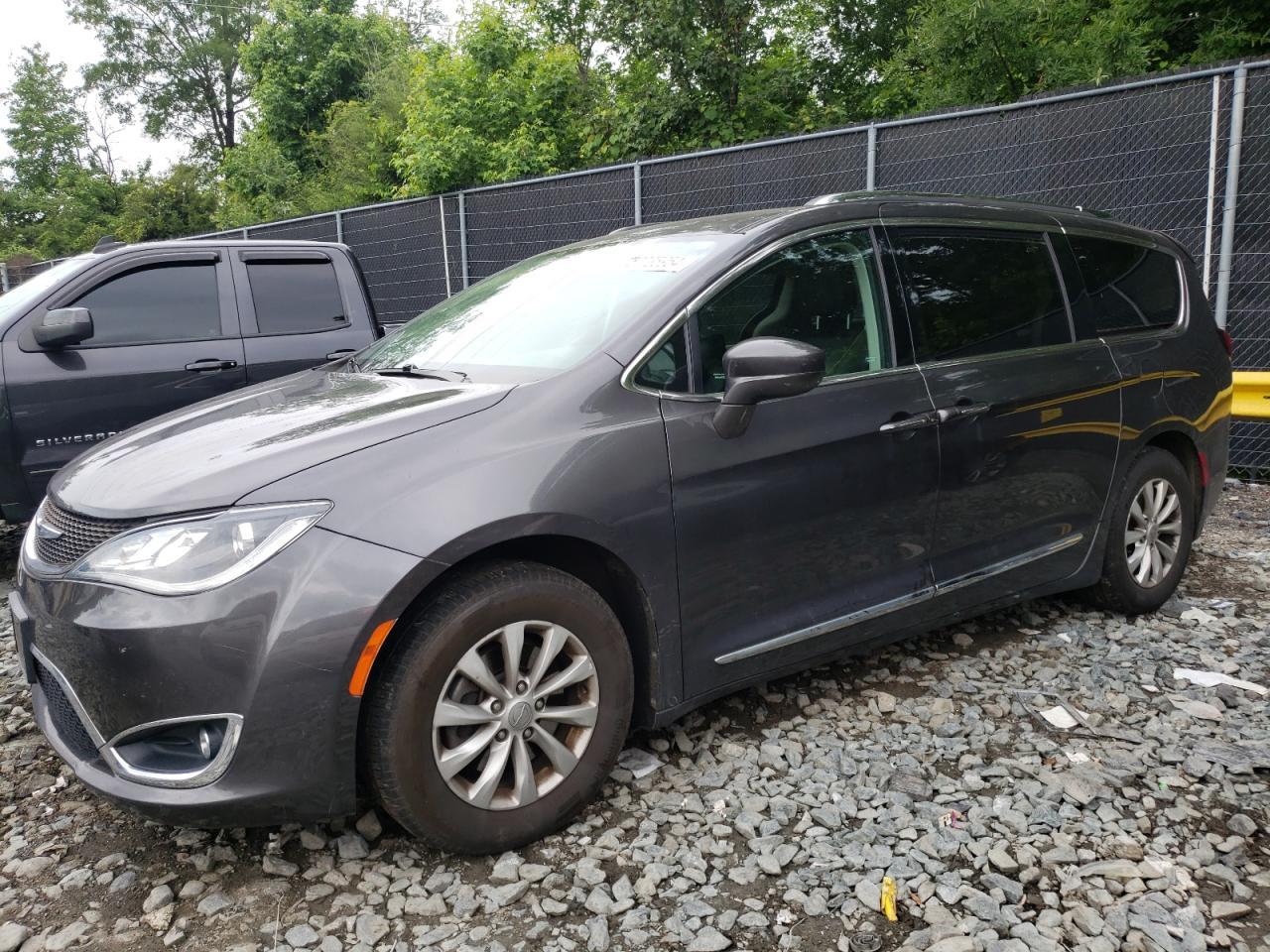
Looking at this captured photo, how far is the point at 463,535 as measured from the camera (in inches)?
88.4

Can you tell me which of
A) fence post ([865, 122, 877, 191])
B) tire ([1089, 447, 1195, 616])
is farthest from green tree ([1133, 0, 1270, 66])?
tire ([1089, 447, 1195, 616])

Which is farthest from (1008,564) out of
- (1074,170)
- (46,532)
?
(1074,170)

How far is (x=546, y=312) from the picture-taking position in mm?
3094

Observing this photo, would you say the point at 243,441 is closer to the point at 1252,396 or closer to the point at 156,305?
the point at 156,305

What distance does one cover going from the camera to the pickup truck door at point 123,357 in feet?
15.9

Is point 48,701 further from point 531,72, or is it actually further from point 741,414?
point 531,72

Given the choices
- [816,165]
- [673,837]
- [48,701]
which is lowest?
[673,837]

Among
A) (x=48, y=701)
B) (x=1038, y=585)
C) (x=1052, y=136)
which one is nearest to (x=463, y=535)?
(x=48, y=701)

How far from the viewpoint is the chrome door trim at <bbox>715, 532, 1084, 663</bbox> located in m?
2.82

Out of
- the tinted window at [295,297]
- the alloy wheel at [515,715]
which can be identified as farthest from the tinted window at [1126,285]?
the tinted window at [295,297]

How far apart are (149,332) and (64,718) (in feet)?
11.6

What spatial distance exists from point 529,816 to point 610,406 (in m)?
1.10

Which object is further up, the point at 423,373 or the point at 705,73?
the point at 705,73

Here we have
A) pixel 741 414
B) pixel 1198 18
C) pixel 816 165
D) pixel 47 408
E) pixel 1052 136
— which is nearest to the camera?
pixel 741 414
